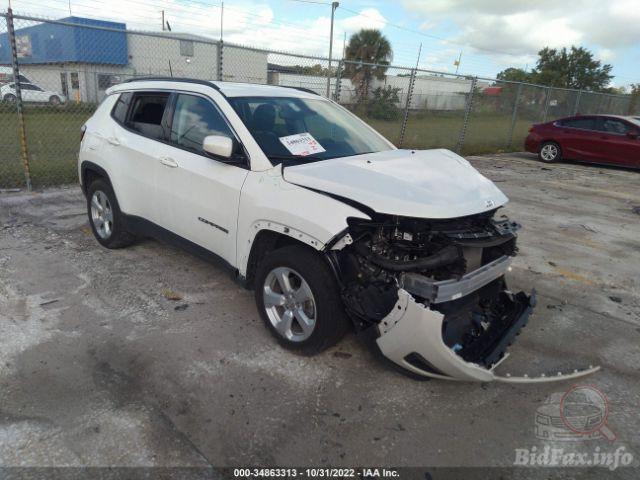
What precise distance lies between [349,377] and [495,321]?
→ 110cm

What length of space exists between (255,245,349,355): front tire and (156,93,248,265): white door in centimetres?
46

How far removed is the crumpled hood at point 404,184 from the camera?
2.80 metres

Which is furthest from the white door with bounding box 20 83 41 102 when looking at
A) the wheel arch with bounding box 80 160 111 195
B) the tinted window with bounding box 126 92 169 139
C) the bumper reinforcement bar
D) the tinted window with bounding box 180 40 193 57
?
the bumper reinforcement bar

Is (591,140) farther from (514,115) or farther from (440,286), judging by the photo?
(440,286)

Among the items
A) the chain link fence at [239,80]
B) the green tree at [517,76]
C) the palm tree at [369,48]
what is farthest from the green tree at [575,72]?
the chain link fence at [239,80]

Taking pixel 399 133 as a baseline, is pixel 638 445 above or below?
below

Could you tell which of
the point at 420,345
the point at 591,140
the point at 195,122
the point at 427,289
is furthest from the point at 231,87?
the point at 591,140

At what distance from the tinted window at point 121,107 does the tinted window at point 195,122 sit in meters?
0.85

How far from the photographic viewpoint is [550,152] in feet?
45.7

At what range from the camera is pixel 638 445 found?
262 centimetres

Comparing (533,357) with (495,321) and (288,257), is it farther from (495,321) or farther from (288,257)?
(288,257)

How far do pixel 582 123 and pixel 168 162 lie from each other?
42.9 feet

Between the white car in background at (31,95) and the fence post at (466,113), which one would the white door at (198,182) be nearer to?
the white car in background at (31,95)

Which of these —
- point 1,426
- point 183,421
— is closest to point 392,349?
point 183,421
